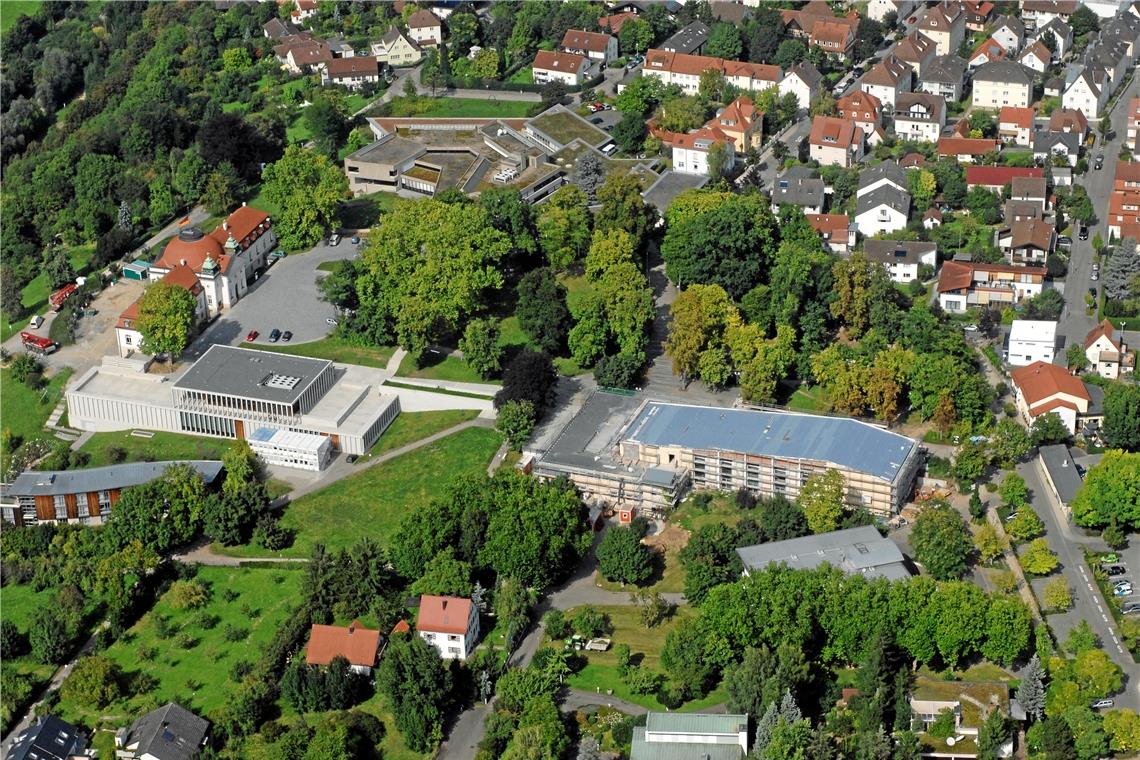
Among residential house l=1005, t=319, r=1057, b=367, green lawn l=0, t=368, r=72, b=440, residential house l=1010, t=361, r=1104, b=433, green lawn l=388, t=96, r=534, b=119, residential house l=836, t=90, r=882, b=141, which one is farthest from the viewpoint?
green lawn l=388, t=96, r=534, b=119

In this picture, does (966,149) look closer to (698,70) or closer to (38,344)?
(698,70)

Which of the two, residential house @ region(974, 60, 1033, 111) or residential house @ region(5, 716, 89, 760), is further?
residential house @ region(974, 60, 1033, 111)

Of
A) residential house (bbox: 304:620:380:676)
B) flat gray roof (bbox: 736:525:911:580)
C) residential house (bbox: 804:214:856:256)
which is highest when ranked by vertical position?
residential house (bbox: 804:214:856:256)

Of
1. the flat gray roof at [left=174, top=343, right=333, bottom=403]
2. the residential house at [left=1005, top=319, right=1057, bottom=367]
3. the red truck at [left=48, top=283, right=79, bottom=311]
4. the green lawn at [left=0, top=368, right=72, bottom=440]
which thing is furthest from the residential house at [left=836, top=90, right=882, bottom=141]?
the green lawn at [left=0, top=368, right=72, bottom=440]

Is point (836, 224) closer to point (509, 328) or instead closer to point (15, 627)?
point (509, 328)

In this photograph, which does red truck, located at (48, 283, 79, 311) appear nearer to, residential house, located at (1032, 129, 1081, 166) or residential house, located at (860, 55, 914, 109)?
residential house, located at (860, 55, 914, 109)

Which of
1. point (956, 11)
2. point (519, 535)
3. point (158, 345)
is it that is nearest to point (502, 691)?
point (519, 535)
